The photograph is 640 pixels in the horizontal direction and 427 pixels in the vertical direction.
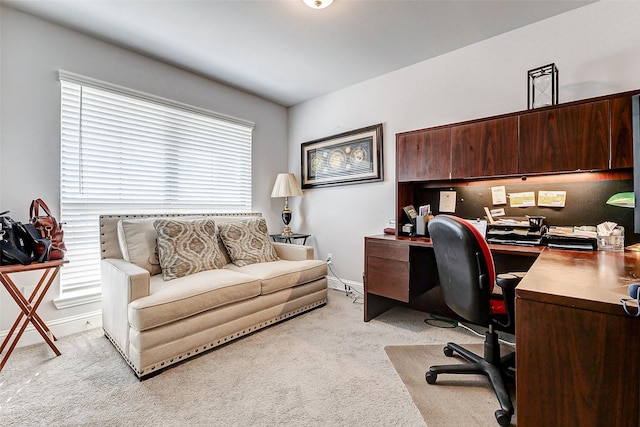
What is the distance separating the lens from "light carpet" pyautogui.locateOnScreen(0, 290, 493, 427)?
1.36 m

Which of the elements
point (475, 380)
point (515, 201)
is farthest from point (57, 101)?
point (515, 201)

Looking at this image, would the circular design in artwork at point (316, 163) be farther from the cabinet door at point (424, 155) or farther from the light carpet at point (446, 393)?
the light carpet at point (446, 393)

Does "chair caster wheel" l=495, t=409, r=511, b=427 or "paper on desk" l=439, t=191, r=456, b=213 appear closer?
"chair caster wheel" l=495, t=409, r=511, b=427

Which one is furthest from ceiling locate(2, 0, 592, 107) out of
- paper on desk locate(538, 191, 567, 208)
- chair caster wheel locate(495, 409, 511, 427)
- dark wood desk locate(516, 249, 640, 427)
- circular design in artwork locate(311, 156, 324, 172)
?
chair caster wheel locate(495, 409, 511, 427)

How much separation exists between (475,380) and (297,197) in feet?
9.30

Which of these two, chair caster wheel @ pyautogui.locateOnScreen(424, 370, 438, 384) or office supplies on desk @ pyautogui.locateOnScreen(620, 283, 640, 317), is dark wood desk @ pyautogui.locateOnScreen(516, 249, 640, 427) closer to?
office supplies on desk @ pyautogui.locateOnScreen(620, 283, 640, 317)

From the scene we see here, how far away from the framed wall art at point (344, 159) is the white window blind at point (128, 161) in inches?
36.8

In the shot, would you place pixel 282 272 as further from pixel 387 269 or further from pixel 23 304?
pixel 23 304

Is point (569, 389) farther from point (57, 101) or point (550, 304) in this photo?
point (57, 101)

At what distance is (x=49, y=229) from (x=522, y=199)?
11.3 ft

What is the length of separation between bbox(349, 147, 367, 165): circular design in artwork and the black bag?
270cm

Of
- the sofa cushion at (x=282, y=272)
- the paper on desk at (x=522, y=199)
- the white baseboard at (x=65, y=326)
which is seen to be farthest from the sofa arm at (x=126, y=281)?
the paper on desk at (x=522, y=199)

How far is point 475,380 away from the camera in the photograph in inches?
65.1

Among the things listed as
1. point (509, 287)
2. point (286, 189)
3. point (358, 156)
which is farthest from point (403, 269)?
point (286, 189)
